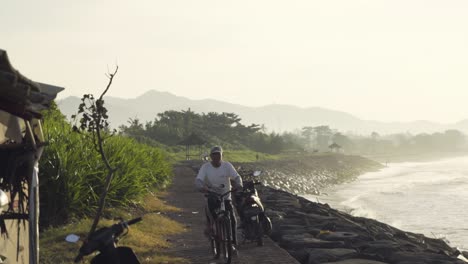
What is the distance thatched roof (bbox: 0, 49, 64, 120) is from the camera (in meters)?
4.73

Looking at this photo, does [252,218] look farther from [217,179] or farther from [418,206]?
[418,206]

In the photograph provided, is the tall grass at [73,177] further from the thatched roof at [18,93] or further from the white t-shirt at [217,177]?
the thatched roof at [18,93]

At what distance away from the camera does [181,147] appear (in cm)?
7494

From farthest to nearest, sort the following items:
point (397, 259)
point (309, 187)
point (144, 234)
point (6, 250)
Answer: point (309, 187)
point (144, 234)
point (397, 259)
point (6, 250)

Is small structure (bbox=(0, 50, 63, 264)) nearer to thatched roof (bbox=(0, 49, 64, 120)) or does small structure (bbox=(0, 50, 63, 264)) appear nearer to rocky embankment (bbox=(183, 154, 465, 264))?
thatched roof (bbox=(0, 49, 64, 120))

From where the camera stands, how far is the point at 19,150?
638cm

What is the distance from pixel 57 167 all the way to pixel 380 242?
7.64 meters

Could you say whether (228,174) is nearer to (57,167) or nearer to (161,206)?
(57,167)

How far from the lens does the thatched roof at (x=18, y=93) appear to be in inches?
186

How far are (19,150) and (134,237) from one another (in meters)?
6.32

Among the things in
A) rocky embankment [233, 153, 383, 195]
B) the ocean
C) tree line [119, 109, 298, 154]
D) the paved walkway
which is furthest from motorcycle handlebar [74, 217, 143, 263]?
tree line [119, 109, 298, 154]

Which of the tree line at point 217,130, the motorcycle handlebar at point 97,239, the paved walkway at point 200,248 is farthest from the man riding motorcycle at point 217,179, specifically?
the tree line at point 217,130

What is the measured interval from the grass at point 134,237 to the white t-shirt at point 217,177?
1690 millimetres

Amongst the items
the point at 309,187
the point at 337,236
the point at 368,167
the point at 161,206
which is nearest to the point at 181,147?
the point at 309,187
